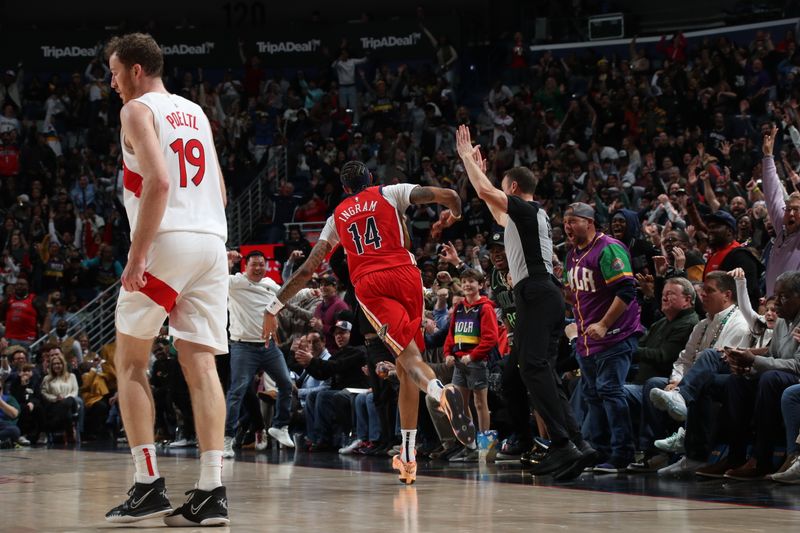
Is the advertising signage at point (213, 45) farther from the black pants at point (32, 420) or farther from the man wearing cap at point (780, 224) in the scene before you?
the man wearing cap at point (780, 224)

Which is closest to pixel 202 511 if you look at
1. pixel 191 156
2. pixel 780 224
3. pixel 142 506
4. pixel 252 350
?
pixel 142 506

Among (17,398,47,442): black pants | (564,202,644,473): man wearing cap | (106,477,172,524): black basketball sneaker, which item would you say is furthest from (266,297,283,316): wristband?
(17,398,47,442): black pants

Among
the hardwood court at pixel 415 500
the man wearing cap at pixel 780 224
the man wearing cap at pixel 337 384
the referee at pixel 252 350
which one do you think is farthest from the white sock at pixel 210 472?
the man wearing cap at pixel 337 384

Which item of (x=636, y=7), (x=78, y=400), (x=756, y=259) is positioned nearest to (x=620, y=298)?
(x=756, y=259)

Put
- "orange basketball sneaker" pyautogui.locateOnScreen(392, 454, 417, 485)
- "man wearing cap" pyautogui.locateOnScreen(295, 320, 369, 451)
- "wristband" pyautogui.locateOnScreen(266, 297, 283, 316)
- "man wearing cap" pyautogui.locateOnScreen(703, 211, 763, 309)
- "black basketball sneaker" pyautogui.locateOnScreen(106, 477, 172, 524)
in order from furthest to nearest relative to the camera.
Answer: "man wearing cap" pyautogui.locateOnScreen(295, 320, 369, 451)
"man wearing cap" pyautogui.locateOnScreen(703, 211, 763, 309)
"wristband" pyautogui.locateOnScreen(266, 297, 283, 316)
"orange basketball sneaker" pyautogui.locateOnScreen(392, 454, 417, 485)
"black basketball sneaker" pyautogui.locateOnScreen(106, 477, 172, 524)

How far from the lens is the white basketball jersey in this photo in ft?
16.9

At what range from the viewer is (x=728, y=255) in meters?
9.32

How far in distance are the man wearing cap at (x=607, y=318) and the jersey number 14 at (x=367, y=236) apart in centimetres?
161

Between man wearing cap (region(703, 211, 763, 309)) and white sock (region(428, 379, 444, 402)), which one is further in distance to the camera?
man wearing cap (region(703, 211, 763, 309))

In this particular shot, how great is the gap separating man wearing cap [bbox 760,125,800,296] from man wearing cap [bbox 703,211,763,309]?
0.34 ft

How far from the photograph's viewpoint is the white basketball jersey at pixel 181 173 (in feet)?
16.9

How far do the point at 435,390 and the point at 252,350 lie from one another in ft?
15.7

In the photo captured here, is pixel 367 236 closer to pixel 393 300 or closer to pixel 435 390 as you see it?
pixel 393 300

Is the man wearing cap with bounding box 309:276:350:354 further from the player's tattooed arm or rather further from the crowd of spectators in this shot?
the player's tattooed arm
